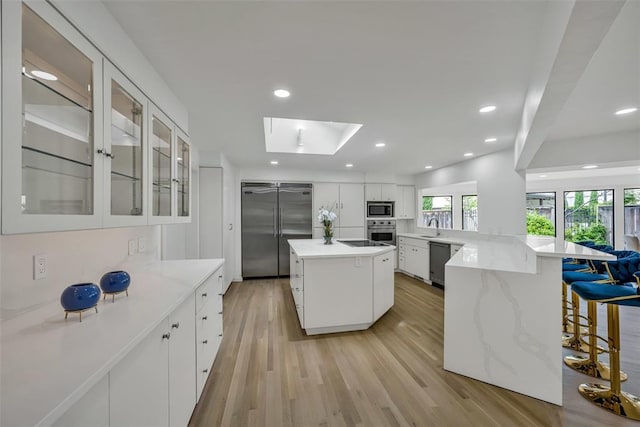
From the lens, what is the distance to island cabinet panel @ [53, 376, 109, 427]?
27.2 inches

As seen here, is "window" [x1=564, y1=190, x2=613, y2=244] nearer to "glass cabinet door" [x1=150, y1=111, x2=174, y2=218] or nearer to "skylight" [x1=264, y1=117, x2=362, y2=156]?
"skylight" [x1=264, y1=117, x2=362, y2=156]

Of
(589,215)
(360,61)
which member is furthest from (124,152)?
(589,215)

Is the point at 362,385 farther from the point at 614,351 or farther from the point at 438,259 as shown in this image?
the point at 438,259

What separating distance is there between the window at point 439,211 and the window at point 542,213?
183cm

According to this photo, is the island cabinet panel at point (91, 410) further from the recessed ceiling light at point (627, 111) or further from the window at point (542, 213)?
the window at point (542, 213)

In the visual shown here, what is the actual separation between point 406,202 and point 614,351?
461 centimetres

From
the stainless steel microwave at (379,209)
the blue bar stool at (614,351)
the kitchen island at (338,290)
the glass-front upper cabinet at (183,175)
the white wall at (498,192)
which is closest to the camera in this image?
the blue bar stool at (614,351)

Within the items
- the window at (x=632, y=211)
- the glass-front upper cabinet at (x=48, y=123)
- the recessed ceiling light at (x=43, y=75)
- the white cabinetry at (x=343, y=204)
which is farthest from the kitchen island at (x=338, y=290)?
the window at (x=632, y=211)

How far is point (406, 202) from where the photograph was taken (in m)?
6.22

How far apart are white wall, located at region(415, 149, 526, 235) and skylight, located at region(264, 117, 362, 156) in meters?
2.47

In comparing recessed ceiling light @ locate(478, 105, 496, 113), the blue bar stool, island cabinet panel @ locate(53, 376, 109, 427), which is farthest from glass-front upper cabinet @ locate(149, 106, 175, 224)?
the blue bar stool

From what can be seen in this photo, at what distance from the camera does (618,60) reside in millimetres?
1661

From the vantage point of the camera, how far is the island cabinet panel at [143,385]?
895 millimetres

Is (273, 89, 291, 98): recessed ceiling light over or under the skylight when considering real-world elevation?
under
